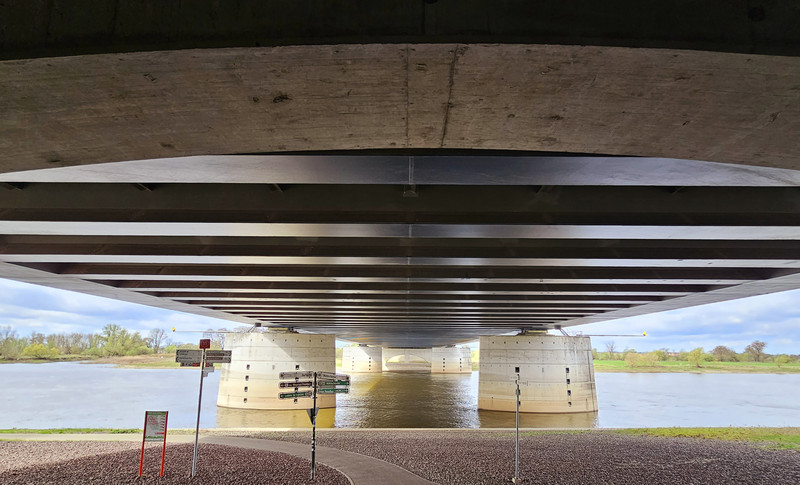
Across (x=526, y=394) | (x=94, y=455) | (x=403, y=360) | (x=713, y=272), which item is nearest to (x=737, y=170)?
(x=713, y=272)

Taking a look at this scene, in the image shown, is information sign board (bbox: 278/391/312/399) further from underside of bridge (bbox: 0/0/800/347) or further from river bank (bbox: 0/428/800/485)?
underside of bridge (bbox: 0/0/800/347)

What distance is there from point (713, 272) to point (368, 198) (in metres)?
12.6

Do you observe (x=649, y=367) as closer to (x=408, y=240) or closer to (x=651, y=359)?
(x=651, y=359)

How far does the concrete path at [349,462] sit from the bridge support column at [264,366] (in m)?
18.0

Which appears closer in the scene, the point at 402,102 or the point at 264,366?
the point at 402,102

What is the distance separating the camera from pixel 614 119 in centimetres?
394

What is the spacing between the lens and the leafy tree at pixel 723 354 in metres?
132

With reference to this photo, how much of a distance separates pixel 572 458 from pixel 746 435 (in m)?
11.4

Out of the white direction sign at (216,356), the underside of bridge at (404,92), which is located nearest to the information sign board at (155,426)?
the white direction sign at (216,356)

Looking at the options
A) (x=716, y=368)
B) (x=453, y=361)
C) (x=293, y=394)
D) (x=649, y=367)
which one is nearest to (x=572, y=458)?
(x=293, y=394)

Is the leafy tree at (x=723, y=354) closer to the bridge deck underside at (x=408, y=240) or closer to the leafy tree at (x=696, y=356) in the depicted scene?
the leafy tree at (x=696, y=356)

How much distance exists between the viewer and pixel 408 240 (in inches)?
465

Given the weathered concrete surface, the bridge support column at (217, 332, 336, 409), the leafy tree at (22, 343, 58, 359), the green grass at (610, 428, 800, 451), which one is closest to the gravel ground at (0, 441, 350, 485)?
the weathered concrete surface

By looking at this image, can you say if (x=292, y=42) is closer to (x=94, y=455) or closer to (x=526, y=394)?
(x=94, y=455)
